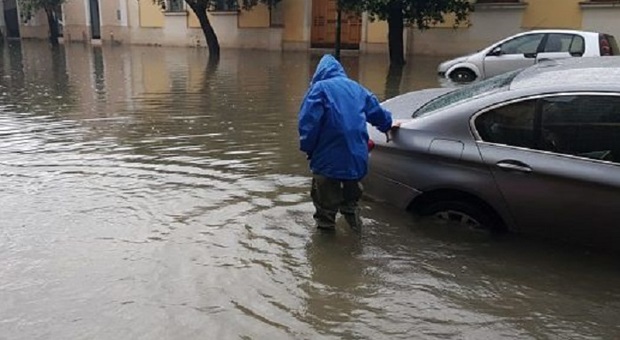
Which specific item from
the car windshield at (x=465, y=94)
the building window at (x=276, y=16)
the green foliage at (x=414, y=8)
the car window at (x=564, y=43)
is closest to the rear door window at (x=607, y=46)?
the car window at (x=564, y=43)

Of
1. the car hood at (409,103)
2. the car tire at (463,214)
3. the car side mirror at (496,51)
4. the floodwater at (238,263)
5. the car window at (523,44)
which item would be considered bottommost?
the floodwater at (238,263)

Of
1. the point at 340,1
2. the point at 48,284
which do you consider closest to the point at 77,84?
the point at 340,1

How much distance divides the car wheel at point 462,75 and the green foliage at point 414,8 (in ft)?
15.6

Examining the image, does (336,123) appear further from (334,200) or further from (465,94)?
(465,94)

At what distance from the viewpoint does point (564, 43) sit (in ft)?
43.0

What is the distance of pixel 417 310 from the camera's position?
3.85 m

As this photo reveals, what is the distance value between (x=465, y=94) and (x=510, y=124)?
66cm

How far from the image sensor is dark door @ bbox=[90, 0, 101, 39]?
37391 millimetres

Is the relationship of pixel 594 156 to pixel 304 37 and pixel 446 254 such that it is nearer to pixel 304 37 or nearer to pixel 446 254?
pixel 446 254

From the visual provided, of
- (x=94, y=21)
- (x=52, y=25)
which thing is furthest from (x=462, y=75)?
(x=52, y=25)

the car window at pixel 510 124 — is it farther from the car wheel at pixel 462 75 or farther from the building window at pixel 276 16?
the building window at pixel 276 16

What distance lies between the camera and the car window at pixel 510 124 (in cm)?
433

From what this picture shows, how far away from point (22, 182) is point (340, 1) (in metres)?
14.6

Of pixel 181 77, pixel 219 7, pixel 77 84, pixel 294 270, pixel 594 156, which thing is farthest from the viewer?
pixel 219 7
